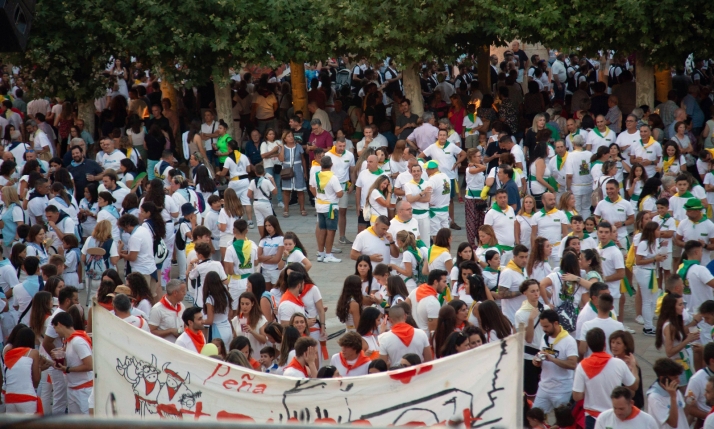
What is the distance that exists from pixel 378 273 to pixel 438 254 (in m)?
1.07

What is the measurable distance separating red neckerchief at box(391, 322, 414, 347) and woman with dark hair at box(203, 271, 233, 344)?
2031 mm

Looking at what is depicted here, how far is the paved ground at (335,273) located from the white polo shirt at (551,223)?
141 centimetres

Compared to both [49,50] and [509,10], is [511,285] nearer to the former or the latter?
[509,10]

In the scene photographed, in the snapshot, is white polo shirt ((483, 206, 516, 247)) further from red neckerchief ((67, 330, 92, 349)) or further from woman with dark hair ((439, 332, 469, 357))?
red neckerchief ((67, 330, 92, 349))

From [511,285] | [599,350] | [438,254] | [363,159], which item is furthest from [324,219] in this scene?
[599,350]

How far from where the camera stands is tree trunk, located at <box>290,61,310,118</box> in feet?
66.8

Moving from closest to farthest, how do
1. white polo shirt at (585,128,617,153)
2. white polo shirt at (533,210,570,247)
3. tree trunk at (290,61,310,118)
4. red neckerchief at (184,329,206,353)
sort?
red neckerchief at (184,329,206,353), white polo shirt at (533,210,570,247), white polo shirt at (585,128,617,153), tree trunk at (290,61,310,118)

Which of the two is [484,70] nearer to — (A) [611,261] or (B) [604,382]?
(A) [611,261]

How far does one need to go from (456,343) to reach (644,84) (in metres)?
11.8

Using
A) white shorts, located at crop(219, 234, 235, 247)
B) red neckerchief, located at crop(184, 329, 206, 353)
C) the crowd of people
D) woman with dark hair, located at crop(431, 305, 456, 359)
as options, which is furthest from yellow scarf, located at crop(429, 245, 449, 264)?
red neckerchief, located at crop(184, 329, 206, 353)

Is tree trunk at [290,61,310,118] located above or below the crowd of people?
above

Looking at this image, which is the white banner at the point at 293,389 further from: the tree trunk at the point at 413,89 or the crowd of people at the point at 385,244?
the tree trunk at the point at 413,89

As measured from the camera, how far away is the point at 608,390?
25.3ft

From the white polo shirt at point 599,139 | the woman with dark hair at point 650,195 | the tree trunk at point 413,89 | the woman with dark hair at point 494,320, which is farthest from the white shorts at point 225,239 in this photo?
the tree trunk at point 413,89
